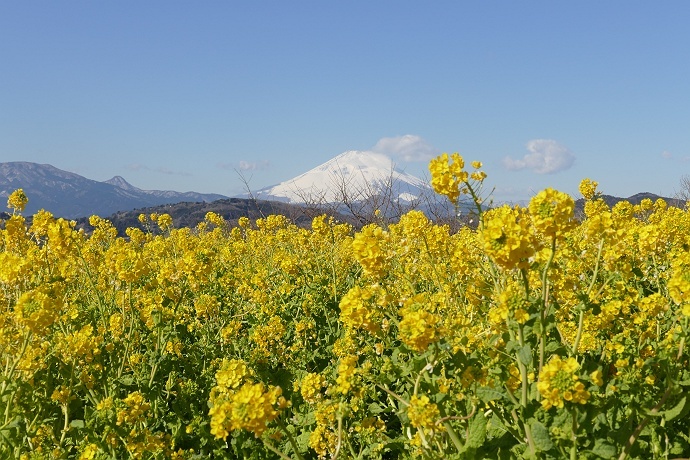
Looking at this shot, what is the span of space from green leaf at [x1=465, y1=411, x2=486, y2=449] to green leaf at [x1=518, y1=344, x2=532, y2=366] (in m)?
0.46

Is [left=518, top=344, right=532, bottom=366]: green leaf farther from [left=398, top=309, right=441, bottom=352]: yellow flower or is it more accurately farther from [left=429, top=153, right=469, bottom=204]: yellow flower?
[left=429, top=153, right=469, bottom=204]: yellow flower

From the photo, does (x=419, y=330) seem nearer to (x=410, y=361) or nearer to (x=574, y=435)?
(x=410, y=361)

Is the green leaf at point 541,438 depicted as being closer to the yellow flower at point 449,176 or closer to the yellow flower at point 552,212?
the yellow flower at point 552,212

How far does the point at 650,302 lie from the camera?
3.21 metres

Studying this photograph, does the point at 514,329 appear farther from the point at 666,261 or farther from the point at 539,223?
the point at 666,261

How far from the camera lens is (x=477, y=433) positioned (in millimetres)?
2432

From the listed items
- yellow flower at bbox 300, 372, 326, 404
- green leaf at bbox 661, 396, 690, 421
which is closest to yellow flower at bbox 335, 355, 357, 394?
yellow flower at bbox 300, 372, 326, 404

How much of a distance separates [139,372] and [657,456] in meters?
3.61

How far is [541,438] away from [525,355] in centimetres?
35

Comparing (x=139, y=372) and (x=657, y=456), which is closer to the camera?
(x=657, y=456)

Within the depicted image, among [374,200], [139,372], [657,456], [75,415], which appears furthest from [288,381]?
[374,200]

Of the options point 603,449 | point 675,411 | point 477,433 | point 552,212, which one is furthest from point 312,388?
point 675,411

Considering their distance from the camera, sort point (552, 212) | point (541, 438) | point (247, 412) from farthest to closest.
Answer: point (552, 212) → point (541, 438) → point (247, 412)

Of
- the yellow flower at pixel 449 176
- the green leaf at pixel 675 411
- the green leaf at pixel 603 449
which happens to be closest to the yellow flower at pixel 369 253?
the yellow flower at pixel 449 176
